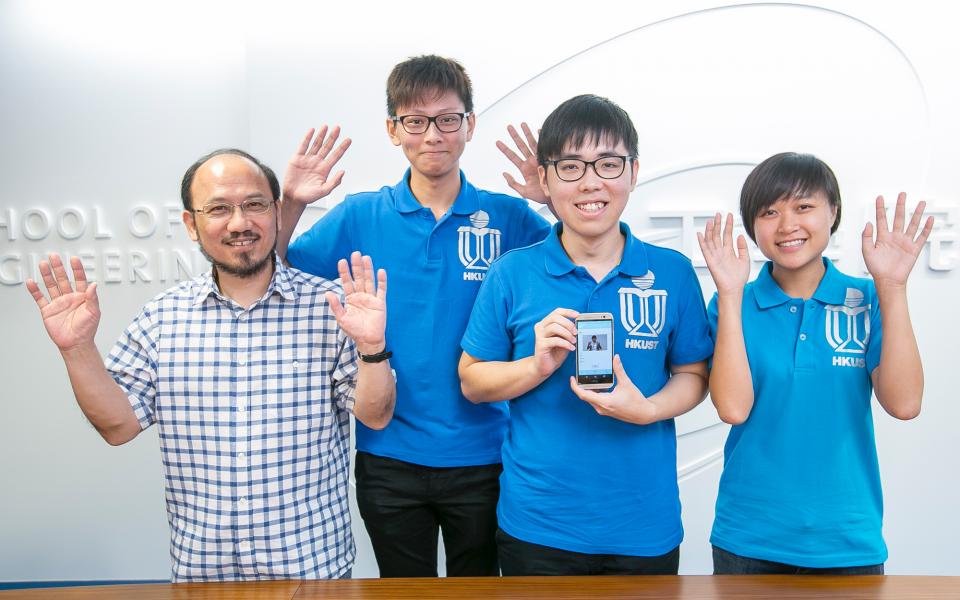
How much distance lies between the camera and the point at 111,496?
3.63 metres

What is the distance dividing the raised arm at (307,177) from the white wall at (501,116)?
868mm

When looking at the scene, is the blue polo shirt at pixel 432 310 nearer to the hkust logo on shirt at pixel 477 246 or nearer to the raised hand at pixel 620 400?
the hkust logo on shirt at pixel 477 246

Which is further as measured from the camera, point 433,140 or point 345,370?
point 433,140

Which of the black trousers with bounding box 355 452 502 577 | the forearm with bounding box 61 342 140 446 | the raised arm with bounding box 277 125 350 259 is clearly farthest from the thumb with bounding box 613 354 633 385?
the forearm with bounding box 61 342 140 446

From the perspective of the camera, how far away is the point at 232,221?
1.89 meters

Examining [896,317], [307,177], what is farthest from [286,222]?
[896,317]

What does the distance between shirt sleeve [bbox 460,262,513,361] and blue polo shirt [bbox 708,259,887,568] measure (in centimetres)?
65

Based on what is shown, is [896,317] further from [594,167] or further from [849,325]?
[594,167]

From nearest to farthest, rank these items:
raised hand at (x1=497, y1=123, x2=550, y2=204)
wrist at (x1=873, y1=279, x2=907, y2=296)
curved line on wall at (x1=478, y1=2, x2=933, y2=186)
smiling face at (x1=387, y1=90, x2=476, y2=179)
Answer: wrist at (x1=873, y1=279, x2=907, y2=296) → smiling face at (x1=387, y1=90, x2=476, y2=179) → raised hand at (x1=497, y1=123, x2=550, y2=204) → curved line on wall at (x1=478, y1=2, x2=933, y2=186)

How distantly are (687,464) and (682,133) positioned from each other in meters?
→ 1.55

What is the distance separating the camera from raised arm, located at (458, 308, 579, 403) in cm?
170

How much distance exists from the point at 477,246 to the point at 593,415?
68cm

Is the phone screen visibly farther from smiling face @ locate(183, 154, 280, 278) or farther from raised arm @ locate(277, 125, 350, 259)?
raised arm @ locate(277, 125, 350, 259)

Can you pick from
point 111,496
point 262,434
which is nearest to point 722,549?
point 262,434
